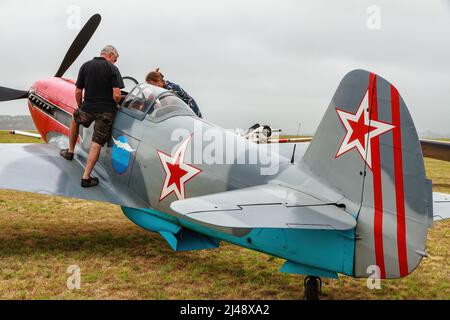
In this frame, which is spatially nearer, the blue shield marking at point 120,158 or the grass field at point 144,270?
the grass field at point 144,270

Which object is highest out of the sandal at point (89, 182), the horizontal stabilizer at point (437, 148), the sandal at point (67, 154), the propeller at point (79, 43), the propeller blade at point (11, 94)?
the propeller at point (79, 43)

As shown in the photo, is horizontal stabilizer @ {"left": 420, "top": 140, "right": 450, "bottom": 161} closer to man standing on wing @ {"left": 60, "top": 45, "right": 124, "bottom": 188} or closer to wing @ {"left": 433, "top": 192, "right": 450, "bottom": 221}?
wing @ {"left": 433, "top": 192, "right": 450, "bottom": 221}

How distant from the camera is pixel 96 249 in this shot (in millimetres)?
6363

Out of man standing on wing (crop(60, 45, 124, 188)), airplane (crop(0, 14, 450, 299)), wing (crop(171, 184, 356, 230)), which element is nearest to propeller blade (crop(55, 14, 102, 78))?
man standing on wing (crop(60, 45, 124, 188))

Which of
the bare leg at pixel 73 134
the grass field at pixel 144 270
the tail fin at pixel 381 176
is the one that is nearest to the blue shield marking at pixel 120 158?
the bare leg at pixel 73 134

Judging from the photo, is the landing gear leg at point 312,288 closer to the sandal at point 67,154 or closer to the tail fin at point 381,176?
the tail fin at point 381,176

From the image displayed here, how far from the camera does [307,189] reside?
13.7ft

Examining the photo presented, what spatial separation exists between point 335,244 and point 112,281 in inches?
102

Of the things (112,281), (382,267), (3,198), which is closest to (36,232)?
(112,281)

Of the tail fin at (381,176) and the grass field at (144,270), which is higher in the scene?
the tail fin at (381,176)

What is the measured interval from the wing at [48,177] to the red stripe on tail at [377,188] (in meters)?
3.02

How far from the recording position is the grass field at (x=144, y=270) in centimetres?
469

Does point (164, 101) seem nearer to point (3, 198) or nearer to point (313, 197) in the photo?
point (313, 197)

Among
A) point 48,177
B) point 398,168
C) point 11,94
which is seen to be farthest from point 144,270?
point 11,94
